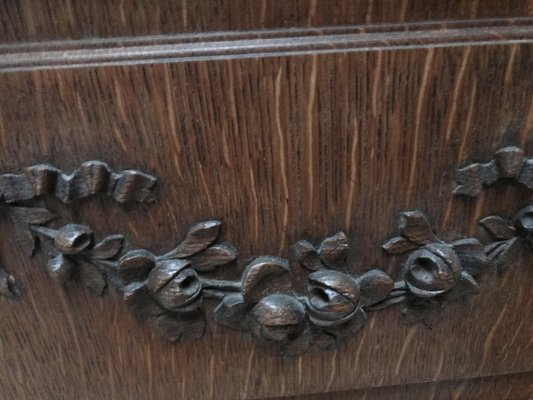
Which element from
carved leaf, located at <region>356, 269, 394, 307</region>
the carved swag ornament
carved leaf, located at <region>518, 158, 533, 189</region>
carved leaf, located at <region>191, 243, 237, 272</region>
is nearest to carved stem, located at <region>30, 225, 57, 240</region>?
the carved swag ornament

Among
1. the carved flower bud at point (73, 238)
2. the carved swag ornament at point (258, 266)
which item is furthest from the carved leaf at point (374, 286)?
the carved flower bud at point (73, 238)

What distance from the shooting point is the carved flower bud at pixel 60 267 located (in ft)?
1.35

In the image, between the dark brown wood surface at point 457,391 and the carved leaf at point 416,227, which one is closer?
the carved leaf at point 416,227

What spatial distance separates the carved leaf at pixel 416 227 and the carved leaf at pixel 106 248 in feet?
0.69

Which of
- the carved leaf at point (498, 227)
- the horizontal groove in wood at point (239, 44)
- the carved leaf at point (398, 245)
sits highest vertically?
the horizontal groove in wood at point (239, 44)

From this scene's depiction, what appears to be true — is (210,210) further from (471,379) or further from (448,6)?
(471,379)

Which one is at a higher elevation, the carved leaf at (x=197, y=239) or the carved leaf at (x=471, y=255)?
the carved leaf at (x=197, y=239)

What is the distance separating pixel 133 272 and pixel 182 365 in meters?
0.11

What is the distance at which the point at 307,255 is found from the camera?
425mm

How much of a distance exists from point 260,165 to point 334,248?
0.09m

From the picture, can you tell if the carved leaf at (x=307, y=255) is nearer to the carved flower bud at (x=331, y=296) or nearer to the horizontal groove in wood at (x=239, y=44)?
the carved flower bud at (x=331, y=296)

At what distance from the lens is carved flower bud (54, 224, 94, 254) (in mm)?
398

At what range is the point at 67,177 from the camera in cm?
39

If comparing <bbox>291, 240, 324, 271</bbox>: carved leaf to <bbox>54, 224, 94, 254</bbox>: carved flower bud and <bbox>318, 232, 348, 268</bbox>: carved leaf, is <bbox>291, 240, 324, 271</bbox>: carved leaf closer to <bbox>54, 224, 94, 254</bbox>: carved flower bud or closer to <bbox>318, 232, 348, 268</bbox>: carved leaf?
<bbox>318, 232, 348, 268</bbox>: carved leaf
